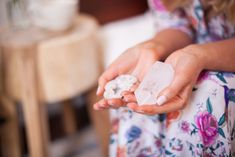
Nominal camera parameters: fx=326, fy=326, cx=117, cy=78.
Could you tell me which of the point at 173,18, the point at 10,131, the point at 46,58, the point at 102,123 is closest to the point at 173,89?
the point at 173,18

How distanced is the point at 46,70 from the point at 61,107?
1.51 feet

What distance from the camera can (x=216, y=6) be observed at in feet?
1.90

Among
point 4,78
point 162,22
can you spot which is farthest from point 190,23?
point 4,78

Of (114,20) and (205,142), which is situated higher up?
(114,20)

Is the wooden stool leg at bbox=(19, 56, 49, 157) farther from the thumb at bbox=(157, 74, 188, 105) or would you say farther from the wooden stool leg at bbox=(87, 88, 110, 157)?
the thumb at bbox=(157, 74, 188, 105)

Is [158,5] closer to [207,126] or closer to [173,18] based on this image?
[173,18]

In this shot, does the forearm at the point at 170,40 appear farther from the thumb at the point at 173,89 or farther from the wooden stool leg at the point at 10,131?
the wooden stool leg at the point at 10,131

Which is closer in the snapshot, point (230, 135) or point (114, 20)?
point (230, 135)

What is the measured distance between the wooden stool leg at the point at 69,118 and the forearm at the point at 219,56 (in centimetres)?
75

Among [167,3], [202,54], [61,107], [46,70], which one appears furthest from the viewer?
[61,107]

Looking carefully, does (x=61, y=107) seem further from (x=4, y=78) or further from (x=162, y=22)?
(x=162, y=22)

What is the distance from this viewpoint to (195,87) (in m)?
0.52

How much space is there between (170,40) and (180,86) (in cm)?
16

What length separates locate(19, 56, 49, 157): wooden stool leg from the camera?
831 millimetres
